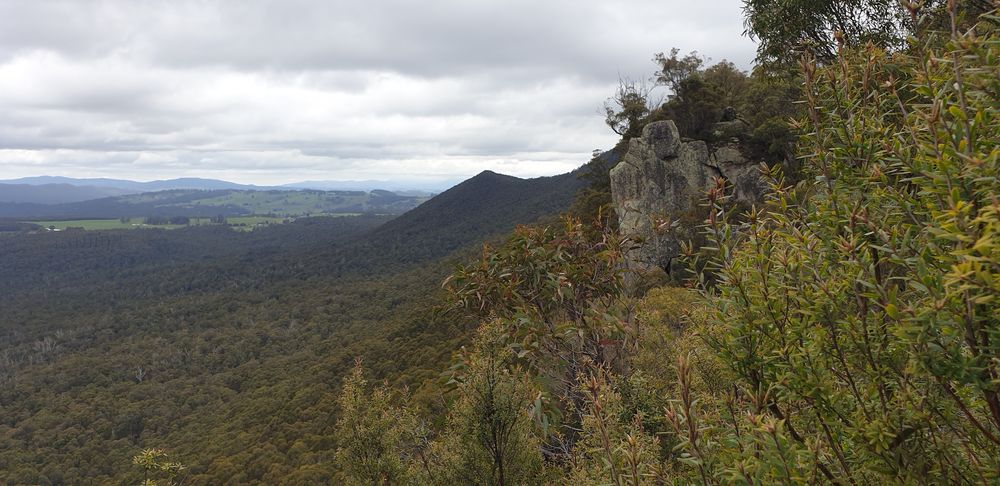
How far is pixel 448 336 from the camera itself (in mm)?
51281

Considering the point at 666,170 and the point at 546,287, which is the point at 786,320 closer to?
the point at 546,287

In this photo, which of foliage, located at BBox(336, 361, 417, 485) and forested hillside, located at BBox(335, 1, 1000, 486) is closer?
forested hillside, located at BBox(335, 1, 1000, 486)

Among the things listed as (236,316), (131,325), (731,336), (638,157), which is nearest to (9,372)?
(131,325)

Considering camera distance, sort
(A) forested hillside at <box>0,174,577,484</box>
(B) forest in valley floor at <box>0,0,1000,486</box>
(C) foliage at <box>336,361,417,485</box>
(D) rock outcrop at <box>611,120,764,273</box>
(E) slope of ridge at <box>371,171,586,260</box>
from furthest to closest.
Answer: (E) slope of ridge at <box>371,171,586,260</box>, (A) forested hillside at <box>0,174,577,484</box>, (D) rock outcrop at <box>611,120,764,273</box>, (C) foliage at <box>336,361,417,485</box>, (B) forest in valley floor at <box>0,0,1000,486</box>

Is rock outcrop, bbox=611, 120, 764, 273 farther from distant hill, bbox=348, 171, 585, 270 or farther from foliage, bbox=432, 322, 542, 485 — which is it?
distant hill, bbox=348, 171, 585, 270

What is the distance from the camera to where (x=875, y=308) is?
307 cm

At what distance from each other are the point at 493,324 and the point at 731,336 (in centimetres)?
480

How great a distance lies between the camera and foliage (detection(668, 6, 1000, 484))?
215 cm

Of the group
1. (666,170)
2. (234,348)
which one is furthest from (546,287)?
(234,348)

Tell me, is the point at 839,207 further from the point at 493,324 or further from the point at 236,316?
the point at 236,316

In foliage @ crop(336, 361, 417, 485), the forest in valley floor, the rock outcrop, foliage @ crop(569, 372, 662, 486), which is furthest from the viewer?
the rock outcrop

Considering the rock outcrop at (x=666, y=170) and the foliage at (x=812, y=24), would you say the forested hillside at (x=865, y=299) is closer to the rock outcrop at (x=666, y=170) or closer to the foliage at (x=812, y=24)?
the foliage at (x=812, y=24)

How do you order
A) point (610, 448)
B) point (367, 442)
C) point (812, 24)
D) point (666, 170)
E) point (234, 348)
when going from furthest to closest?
point (234, 348), point (666, 170), point (812, 24), point (367, 442), point (610, 448)

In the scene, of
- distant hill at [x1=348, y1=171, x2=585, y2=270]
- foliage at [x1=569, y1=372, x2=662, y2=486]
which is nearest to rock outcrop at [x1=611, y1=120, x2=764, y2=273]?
foliage at [x1=569, y1=372, x2=662, y2=486]
